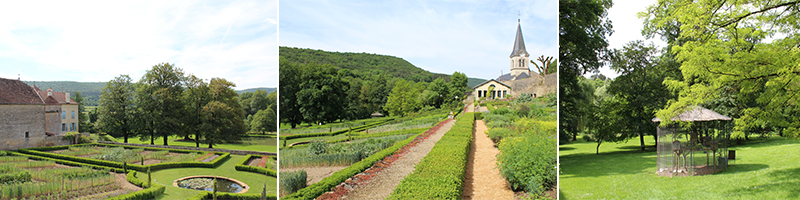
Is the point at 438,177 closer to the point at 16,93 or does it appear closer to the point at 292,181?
the point at 292,181

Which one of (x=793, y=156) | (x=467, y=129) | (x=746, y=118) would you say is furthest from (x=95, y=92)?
(x=793, y=156)

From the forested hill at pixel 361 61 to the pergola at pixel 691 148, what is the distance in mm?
10162

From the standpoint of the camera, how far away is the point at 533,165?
474cm

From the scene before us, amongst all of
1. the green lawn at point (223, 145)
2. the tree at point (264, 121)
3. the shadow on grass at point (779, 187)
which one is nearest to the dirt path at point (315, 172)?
the tree at point (264, 121)

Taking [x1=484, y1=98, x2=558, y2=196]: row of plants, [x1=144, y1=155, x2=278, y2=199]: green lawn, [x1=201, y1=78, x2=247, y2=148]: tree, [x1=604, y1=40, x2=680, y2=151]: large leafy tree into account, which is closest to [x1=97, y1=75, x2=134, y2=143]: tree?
[x1=201, y1=78, x2=247, y2=148]: tree

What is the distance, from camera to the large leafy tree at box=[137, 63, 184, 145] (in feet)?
42.4

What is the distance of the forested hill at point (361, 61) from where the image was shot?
3961 mm

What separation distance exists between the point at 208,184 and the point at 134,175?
254 centimetres

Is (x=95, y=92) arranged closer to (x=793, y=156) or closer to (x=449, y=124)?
(x=449, y=124)

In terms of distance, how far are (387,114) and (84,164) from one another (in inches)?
470

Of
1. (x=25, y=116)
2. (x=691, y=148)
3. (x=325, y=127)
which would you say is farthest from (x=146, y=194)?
(x=691, y=148)

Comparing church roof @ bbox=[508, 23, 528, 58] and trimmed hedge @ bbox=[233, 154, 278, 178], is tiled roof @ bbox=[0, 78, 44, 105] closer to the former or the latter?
trimmed hedge @ bbox=[233, 154, 278, 178]

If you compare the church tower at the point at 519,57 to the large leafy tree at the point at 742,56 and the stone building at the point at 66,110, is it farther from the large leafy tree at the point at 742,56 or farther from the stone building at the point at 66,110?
the stone building at the point at 66,110

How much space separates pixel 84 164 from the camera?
10.7 m
